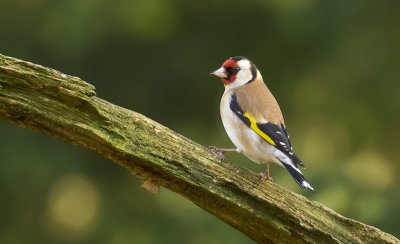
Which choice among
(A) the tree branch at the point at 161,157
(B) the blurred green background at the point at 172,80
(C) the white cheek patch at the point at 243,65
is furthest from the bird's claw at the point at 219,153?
(B) the blurred green background at the point at 172,80

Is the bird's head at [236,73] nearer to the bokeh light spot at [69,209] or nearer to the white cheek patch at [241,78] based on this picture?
the white cheek patch at [241,78]

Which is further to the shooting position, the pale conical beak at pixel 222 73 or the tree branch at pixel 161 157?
the pale conical beak at pixel 222 73

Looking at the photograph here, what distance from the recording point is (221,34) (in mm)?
14109

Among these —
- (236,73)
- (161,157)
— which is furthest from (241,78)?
(161,157)

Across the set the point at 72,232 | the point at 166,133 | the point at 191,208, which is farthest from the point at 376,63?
the point at 166,133

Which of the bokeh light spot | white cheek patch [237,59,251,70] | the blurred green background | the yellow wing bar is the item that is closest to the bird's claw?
the yellow wing bar

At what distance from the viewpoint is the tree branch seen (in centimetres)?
615

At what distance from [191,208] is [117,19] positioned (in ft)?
7.14

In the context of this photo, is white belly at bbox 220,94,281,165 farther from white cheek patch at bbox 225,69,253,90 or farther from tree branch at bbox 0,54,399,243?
tree branch at bbox 0,54,399,243

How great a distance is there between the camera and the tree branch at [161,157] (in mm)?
6152

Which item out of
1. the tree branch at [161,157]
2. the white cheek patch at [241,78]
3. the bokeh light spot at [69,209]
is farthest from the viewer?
the bokeh light spot at [69,209]

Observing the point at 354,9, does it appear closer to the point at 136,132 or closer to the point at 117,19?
the point at 117,19

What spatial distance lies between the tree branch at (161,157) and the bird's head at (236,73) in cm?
151

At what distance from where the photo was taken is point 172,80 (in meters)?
14.3
